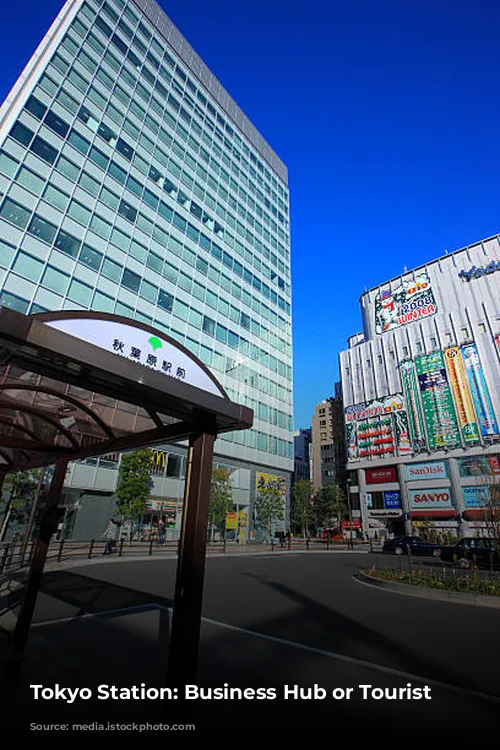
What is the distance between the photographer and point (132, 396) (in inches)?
138

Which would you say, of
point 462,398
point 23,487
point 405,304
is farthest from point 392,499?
point 23,487

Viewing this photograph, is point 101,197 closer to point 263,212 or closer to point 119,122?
point 119,122

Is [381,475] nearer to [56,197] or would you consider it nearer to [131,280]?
[131,280]

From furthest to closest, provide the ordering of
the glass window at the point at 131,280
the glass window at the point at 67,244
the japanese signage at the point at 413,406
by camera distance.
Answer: the japanese signage at the point at 413,406
the glass window at the point at 131,280
the glass window at the point at 67,244

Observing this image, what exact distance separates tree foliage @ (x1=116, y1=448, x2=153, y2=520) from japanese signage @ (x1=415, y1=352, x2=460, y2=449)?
138ft

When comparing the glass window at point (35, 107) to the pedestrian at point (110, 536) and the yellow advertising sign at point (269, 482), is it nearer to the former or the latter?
the pedestrian at point (110, 536)

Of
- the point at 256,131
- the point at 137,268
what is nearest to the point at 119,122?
the point at 137,268

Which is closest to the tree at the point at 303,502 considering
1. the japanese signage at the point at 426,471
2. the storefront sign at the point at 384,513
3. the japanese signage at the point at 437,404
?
the storefront sign at the point at 384,513

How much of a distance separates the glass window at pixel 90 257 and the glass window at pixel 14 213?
13.2 ft

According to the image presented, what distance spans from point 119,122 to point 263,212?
22.7 m

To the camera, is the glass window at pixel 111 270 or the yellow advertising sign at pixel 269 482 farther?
the yellow advertising sign at pixel 269 482

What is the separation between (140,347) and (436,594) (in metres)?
12.5

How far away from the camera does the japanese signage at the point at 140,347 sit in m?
3.01

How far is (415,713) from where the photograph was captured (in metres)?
3.80
